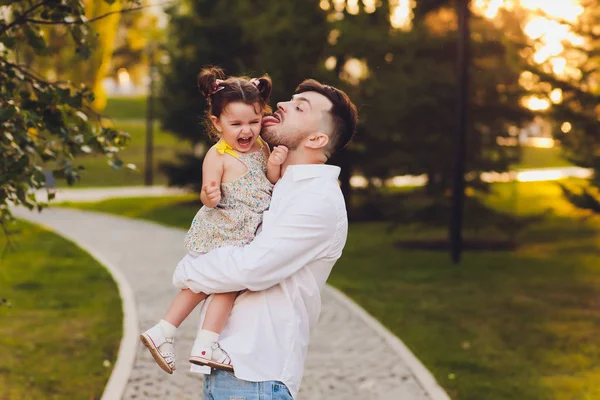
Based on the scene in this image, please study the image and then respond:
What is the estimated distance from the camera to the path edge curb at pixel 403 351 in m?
7.08

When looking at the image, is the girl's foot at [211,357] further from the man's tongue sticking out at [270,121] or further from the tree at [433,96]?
the tree at [433,96]

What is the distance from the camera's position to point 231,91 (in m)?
3.16

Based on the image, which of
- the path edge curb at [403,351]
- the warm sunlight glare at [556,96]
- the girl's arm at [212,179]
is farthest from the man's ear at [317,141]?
the warm sunlight glare at [556,96]

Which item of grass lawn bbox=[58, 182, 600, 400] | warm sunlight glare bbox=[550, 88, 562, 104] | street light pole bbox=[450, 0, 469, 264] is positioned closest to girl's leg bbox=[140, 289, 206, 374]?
grass lawn bbox=[58, 182, 600, 400]

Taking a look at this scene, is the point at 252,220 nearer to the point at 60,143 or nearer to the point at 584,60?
the point at 60,143

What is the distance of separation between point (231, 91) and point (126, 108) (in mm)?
69005

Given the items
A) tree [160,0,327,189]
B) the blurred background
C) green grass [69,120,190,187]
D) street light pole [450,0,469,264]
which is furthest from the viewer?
green grass [69,120,190,187]

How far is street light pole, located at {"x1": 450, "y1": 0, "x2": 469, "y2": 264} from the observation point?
14047 mm

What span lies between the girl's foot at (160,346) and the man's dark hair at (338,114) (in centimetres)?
92

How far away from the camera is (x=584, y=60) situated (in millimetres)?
11703

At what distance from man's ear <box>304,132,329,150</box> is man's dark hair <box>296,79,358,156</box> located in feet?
0.12

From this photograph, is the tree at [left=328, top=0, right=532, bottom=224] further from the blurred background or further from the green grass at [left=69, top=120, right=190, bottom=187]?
the green grass at [left=69, top=120, right=190, bottom=187]

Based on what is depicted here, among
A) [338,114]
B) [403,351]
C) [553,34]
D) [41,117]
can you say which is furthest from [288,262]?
[553,34]

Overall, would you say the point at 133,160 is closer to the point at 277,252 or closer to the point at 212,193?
the point at 212,193
